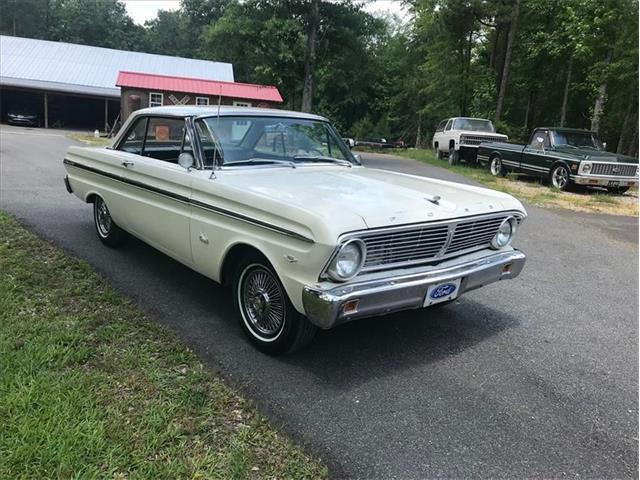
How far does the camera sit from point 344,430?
9.23 feet

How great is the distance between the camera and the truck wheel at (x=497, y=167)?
1668cm

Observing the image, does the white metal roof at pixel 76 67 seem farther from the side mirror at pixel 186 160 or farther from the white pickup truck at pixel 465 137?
the side mirror at pixel 186 160

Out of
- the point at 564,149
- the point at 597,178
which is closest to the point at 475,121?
the point at 564,149

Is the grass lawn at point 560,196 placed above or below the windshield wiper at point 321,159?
below

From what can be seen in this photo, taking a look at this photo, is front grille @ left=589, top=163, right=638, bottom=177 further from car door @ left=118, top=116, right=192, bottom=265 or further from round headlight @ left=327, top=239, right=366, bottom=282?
round headlight @ left=327, top=239, right=366, bottom=282

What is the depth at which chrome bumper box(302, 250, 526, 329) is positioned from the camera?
2.96 m

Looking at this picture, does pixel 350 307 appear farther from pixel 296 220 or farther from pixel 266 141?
pixel 266 141

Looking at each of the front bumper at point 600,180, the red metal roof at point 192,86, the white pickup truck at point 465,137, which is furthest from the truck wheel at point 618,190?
the red metal roof at point 192,86

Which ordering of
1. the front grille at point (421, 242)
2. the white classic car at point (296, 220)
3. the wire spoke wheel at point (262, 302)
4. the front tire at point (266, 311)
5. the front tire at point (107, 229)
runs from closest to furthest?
Result: 1. the white classic car at point (296, 220)
2. the front grille at point (421, 242)
3. the front tire at point (266, 311)
4. the wire spoke wheel at point (262, 302)
5. the front tire at point (107, 229)

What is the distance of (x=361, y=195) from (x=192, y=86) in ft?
95.3

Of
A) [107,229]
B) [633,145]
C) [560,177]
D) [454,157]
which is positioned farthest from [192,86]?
[107,229]

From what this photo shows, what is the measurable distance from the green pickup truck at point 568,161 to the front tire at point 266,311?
39.1 ft

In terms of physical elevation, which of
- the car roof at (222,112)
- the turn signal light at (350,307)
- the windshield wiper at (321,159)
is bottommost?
the turn signal light at (350,307)

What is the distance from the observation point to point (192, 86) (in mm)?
30172
